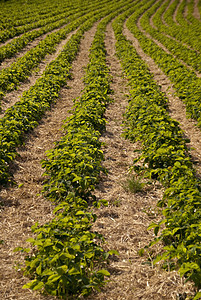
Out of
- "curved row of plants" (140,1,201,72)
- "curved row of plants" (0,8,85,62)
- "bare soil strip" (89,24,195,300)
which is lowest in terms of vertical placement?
"bare soil strip" (89,24,195,300)

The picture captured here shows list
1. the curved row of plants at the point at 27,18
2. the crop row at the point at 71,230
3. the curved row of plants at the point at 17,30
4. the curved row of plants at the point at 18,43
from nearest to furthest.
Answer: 1. the crop row at the point at 71,230
2. the curved row of plants at the point at 18,43
3. the curved row of plants at the point at 17,30
4. the curved row of plants at the point at 27,18

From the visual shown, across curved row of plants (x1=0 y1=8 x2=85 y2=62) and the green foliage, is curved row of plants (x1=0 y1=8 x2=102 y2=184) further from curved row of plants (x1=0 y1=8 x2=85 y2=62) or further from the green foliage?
curved row of plants (x1=0 y1=8 x2=85 y2=62)

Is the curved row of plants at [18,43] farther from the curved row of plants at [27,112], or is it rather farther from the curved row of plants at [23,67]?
the curved row of plants at [27,112]

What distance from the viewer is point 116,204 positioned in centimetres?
445

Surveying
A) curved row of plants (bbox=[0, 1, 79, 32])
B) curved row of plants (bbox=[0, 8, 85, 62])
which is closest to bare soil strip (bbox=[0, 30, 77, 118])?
curved row of plants (bbox=[0, 8, 85, 62])

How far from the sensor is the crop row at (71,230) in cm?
281

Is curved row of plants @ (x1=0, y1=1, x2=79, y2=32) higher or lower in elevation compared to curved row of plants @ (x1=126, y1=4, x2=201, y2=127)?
higher

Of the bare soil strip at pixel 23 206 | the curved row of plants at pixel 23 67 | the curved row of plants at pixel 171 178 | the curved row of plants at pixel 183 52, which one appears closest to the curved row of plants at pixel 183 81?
the curved row of plants at pixel 171 178

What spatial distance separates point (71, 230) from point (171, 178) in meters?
2.02

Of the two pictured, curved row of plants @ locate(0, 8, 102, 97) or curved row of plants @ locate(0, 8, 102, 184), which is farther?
curved row of plants @ locate(0, 8, 102, 97)

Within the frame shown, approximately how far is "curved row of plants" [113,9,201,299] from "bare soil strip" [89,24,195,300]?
0.72 ft

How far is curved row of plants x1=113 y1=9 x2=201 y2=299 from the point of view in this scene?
313cm

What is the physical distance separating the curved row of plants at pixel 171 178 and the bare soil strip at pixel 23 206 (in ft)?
5.62

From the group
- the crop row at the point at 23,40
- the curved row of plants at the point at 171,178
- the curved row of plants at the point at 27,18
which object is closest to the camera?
the curved row of plants at the point at 171,178
